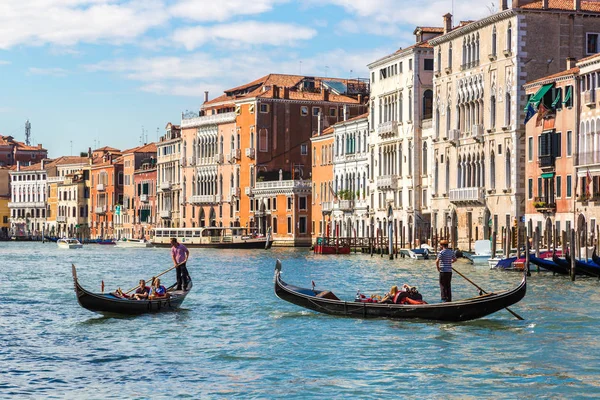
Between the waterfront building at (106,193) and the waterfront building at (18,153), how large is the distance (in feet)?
67.8

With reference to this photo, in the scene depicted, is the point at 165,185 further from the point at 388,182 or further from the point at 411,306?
the point at 411,306

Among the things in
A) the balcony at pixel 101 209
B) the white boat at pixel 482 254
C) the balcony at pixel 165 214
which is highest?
the balcony at pixel 101 209

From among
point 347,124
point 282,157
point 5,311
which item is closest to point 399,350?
point 5,311

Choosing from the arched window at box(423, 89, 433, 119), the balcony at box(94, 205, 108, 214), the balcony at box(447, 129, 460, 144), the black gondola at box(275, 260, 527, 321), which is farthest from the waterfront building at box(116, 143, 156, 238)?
the black gondola at box(275, 260, 527, 321)

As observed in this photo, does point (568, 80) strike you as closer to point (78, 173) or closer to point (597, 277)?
point (597, 277)

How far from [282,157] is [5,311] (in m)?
49.5

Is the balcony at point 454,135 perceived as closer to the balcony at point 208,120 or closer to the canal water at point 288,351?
the canal water at point 288,351

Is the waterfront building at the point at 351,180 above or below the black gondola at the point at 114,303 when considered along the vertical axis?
above

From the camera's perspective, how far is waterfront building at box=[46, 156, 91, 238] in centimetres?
10100

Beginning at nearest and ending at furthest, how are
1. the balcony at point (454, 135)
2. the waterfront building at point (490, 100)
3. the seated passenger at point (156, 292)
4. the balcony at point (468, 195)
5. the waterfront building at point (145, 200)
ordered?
the seated passenger at point (156, 292) < the waterfront building at point (490, 100) < the balcony at point (468, 195) < the balcony at point (454, 135) < the waterfront building at point (145, 200)

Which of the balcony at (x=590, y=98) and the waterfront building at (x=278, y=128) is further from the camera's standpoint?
the waterfront building at (x=278, y=128)

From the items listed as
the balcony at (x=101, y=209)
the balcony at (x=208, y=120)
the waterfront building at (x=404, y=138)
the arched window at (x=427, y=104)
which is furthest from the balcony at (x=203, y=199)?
the arched window at (x=427, y=104)

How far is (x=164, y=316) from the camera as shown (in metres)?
22.1

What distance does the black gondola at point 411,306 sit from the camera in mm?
19297
